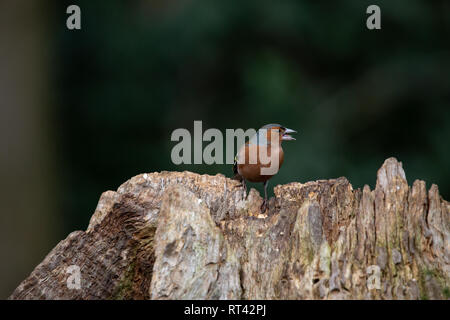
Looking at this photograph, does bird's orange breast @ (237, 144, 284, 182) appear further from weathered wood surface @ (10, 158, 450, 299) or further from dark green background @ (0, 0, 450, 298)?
dark green background @ (0, 0, 450, 298)

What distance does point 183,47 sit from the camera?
13.3 m

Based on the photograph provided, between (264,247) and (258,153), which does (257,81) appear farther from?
(264,247)

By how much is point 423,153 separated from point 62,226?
6.97 meters

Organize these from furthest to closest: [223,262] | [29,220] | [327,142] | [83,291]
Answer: [327,142] < [29,220] < [83,291] < [223,262]

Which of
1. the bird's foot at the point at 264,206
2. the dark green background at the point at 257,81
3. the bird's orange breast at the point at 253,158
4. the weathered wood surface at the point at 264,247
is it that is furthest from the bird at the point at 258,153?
the dark green background at the point at 257,81

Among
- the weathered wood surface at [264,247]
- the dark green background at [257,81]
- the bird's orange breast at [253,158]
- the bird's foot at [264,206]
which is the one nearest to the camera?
the weathered wood surface at [264,247]

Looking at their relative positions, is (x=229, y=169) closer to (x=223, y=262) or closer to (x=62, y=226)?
(x=62, y=226)

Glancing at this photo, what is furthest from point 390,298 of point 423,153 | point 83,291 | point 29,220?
point 423,153

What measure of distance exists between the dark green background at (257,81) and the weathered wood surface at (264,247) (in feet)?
22.7

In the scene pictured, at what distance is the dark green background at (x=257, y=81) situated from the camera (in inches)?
509

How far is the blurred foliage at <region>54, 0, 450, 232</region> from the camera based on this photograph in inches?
511

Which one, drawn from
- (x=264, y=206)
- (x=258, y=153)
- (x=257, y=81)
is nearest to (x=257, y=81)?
(x=257, y=81)

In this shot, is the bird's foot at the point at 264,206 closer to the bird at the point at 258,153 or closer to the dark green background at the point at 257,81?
the bird at the point at 258,153

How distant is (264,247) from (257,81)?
8368 mm
